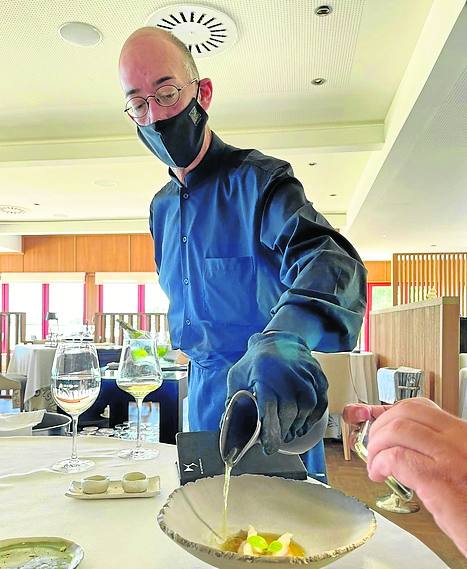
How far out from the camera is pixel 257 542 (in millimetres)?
482

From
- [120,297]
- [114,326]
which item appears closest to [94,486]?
[114,326]

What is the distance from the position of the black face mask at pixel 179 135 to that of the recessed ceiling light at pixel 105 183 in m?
5.08

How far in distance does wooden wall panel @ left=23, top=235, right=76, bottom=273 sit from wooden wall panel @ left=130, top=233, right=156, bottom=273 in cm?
114

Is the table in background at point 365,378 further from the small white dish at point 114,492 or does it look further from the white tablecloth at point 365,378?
the small white dish at point 114,492

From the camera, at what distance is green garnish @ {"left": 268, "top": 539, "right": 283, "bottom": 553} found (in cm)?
47

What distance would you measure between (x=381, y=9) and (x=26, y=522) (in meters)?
2.84

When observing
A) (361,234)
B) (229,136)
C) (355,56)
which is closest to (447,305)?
(355,56)

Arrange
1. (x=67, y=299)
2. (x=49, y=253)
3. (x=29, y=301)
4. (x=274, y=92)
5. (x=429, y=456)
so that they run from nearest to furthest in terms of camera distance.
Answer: (x=429, y=456) < (x=274, y=92) < (x=49, y=253) < (x=67, y=299) < (x=29, y=301)

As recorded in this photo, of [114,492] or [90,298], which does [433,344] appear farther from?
[90,298]

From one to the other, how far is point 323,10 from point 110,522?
2688mm

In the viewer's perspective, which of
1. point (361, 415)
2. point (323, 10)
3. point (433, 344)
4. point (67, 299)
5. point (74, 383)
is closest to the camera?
point (361, 415)

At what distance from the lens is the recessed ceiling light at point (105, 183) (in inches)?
241

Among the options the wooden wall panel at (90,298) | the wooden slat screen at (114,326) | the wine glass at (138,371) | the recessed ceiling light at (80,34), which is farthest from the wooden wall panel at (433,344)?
the wooden wall panel at (90,298)

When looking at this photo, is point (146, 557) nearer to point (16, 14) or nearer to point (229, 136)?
point (16, 14)
